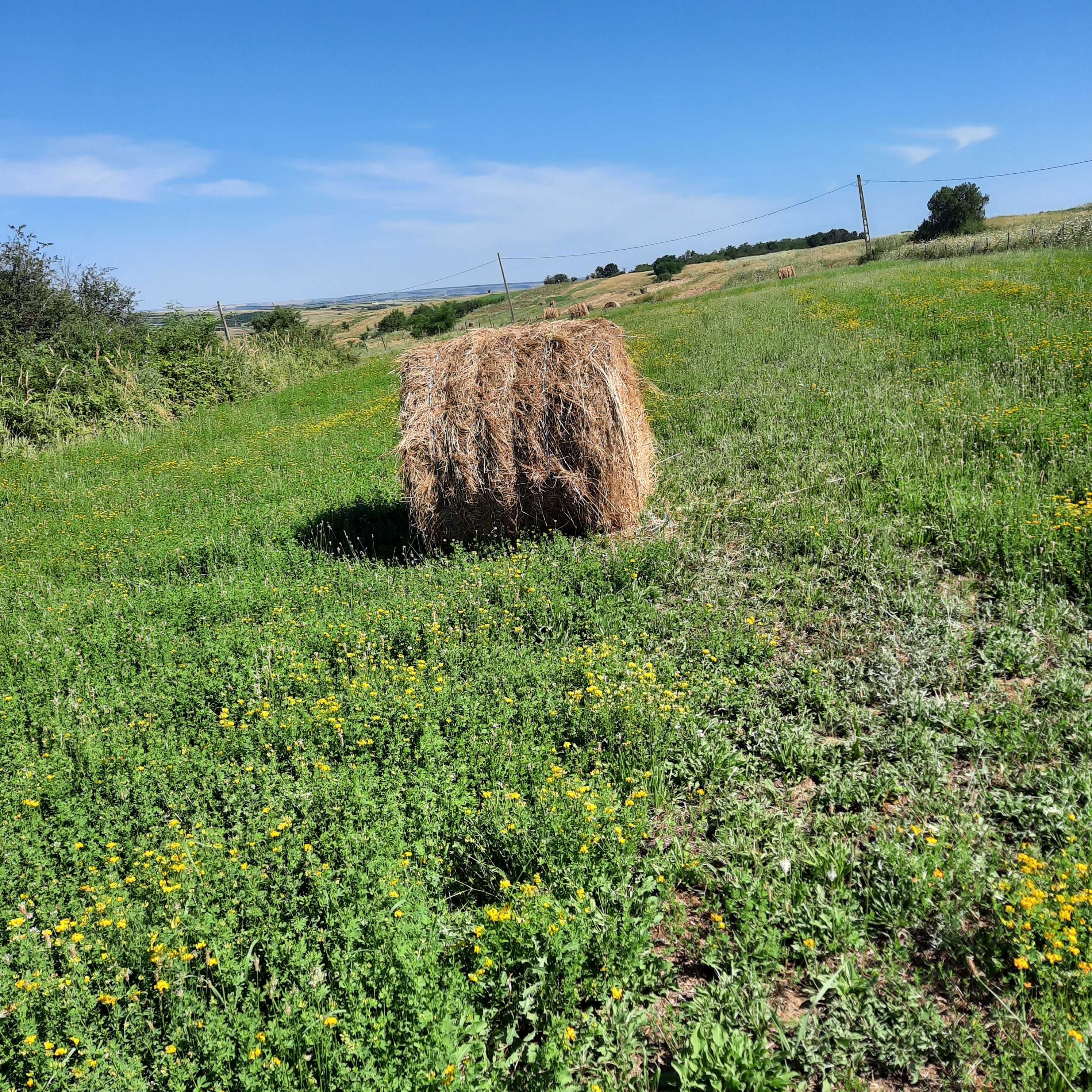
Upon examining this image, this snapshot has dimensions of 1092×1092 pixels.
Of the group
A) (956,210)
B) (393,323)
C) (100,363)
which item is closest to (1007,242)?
(956,210)

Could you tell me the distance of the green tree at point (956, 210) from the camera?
52250mm

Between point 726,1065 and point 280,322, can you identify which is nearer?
point 726,1065

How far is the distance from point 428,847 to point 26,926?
1911 mm

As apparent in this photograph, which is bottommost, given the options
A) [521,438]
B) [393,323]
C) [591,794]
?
[591,794]

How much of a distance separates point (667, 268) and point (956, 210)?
2158 centimetres

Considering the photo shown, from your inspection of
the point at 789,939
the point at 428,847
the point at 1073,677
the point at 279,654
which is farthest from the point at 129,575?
the point at 1073,677

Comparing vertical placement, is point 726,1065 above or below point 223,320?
below

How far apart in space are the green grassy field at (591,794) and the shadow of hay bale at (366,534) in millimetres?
84

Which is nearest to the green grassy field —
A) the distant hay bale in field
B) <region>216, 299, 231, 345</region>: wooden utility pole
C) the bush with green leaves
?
the distant hay bale in field

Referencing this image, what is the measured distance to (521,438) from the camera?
749cm

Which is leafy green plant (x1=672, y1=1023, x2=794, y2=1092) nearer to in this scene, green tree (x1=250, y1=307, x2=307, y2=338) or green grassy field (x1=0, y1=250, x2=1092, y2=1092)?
green grassy field (x1=0, y1=250, x2=1092, y2=1092)

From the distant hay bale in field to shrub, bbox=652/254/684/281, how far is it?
175 ft

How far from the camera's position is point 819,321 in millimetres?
18812

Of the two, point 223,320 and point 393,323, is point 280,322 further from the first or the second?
point 393,323
